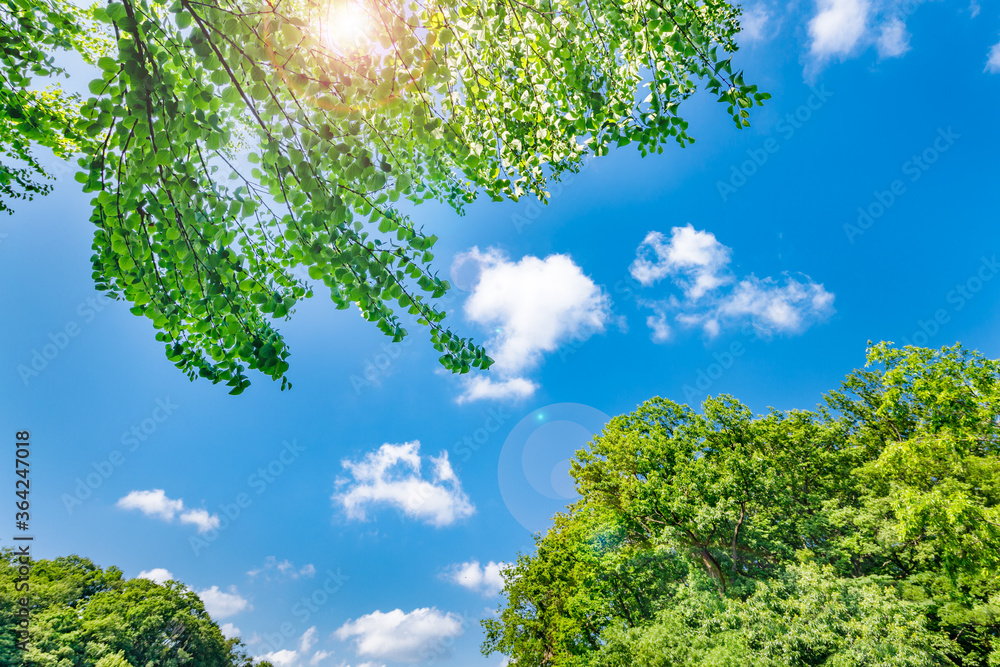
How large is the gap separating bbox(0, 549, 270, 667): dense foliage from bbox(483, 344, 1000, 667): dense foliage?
28.8m

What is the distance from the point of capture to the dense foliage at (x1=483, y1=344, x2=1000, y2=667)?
39.1 ft

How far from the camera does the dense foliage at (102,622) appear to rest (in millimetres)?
26891

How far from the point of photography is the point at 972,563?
14750 millimetres

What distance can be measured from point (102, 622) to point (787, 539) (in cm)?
4617

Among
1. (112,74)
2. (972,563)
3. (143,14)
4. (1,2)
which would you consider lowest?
(972,563)

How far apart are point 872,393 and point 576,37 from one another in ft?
89.4

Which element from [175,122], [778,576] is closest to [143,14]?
[175,122]

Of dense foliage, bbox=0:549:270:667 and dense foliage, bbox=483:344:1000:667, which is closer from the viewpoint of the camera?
dense foliage, bbox=483:344:1000:667

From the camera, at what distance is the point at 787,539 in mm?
19234

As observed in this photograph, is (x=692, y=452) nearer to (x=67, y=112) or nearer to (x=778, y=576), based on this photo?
(x=778, y=576)

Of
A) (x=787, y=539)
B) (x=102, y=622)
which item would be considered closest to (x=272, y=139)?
(x=787, y=539)

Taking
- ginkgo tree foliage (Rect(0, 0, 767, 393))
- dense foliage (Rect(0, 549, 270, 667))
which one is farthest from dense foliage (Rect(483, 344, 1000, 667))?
dense foliage (Rect(0, 549, 270, 667))

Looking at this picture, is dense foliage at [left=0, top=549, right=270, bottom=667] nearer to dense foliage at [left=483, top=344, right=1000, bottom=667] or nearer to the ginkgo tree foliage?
dense foliage at [left=483, top=344, right=1000, bottom=667]

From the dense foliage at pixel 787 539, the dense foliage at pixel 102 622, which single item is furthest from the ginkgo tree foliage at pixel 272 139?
the dense foliage at pixel 102 622
